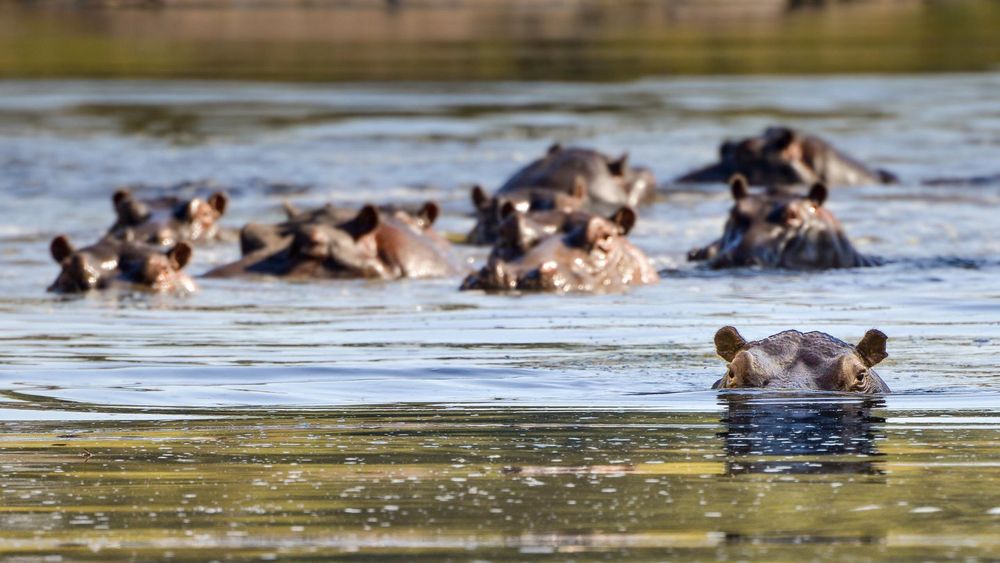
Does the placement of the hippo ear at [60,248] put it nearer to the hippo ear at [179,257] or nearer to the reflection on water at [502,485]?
the hippo ear at [179,257]

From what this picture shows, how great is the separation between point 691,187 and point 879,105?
1386 centimetres

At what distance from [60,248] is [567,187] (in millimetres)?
5294

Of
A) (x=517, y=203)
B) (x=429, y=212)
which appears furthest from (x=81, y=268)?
(x=517, y=203)

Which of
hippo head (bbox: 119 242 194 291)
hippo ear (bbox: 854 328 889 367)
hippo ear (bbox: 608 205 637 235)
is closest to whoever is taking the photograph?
hippo ear (bbox: 854 328 889 367)

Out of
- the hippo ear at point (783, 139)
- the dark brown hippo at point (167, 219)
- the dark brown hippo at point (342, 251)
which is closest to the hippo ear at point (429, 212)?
the dark brown hippo at point (342, 251)

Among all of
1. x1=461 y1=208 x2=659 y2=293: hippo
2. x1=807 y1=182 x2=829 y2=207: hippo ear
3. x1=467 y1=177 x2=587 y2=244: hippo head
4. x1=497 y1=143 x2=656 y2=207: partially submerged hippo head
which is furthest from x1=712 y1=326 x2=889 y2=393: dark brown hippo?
x1=497 y1=143 x2=656 y2=207: partially submerged hippo head

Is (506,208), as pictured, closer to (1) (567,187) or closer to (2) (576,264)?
(2) (576,264)

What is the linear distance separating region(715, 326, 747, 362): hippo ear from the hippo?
413 cm

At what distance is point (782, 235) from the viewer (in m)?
14.1

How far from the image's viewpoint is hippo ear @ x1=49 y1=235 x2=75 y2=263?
1312 centimetres

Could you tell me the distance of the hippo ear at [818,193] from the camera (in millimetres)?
13891

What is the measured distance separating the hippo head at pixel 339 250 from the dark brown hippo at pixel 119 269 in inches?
32.9

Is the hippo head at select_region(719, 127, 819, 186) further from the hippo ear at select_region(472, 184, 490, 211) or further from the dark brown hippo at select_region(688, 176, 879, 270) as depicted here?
the dark brown hippo at select_region(688, 176, 879, 270)

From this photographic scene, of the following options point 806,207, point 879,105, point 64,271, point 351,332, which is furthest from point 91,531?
point 879,105
